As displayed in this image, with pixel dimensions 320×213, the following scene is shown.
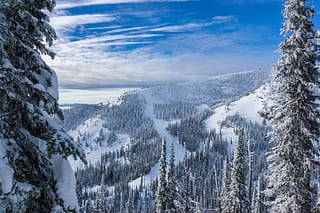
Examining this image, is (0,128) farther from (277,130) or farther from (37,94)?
(277,130)

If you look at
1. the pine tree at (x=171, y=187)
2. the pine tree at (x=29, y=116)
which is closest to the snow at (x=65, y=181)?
the pine tree at (x=29, y=116)

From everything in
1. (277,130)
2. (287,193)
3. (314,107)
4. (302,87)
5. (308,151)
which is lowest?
(287,193)

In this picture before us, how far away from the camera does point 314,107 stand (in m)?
13.6

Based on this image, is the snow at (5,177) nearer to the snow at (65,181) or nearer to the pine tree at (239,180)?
the snow at (65,181)

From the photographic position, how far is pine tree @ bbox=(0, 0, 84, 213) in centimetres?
551

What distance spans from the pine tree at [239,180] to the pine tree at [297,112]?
23615 millimetres

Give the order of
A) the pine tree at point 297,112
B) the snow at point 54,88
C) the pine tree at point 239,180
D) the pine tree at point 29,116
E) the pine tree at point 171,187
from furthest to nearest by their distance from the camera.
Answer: the pine tree at point 239,180 < the pine tree at point 171,187 < the pine tree at point 297,112 < the snow at point 54,88 < the pine tree at point 29,116

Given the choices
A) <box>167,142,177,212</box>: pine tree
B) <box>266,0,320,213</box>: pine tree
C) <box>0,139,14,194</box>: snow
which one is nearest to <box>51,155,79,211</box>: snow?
<box>0,139,14,194</box>: snow

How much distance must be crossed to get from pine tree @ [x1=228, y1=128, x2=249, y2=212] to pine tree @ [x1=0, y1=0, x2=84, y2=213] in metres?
33.0

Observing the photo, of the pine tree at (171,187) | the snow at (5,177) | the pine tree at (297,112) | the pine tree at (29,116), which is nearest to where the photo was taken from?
the snow at (5,177)

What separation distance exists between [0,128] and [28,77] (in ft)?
4.63

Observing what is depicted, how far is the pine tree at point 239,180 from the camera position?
123 feet

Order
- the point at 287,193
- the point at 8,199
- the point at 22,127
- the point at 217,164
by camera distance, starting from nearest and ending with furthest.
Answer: the point at 8,199, the point at 22,127, the point at 287,193, the point at 217,164

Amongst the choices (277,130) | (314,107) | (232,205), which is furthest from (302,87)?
(232,205)
